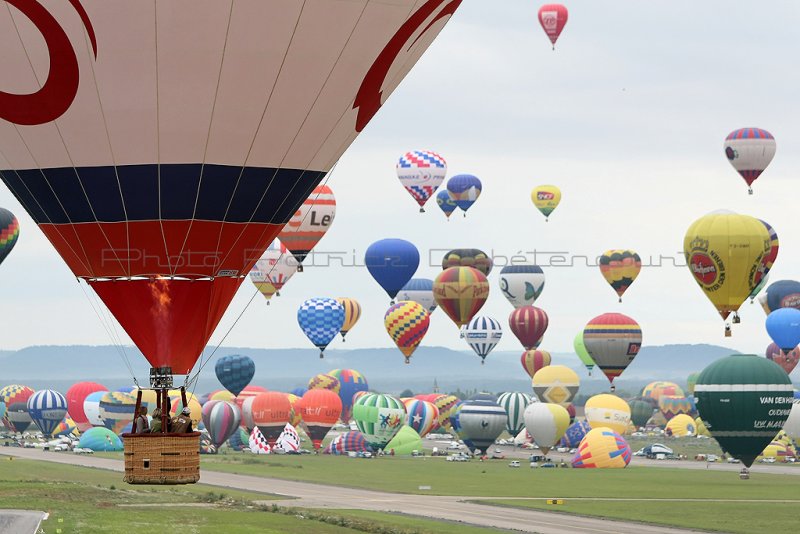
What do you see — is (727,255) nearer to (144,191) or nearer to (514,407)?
(514,407)

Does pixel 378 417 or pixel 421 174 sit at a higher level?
pixel 421 174

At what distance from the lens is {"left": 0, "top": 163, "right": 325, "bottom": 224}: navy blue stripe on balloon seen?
21.9 metres

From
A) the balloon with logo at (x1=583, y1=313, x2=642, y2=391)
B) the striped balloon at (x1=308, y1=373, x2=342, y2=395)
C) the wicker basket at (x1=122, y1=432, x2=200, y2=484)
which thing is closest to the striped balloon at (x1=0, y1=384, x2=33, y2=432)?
the striped balloon at (x1=308, y1=373, x2=342, y2=395)

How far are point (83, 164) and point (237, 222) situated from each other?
2.51 metres

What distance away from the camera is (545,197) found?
104m

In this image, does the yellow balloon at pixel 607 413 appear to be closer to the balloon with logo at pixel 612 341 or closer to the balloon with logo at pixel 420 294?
the balloon with logo at pixel 612 341

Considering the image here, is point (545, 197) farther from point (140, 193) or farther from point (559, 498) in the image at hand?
point (140, 193)

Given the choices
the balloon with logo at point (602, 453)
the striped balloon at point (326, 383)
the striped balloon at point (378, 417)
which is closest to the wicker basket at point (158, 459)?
the balloon with logo at point (602, 453)

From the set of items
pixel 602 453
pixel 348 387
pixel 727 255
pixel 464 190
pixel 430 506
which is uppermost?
pixel 464 190

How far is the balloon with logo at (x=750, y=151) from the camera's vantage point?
263 feet

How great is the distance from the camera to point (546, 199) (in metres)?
104

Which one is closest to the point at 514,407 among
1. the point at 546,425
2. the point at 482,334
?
the point at 546,425

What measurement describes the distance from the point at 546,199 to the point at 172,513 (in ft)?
Answer: 203

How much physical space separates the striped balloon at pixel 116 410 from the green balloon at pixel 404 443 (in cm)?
1673
